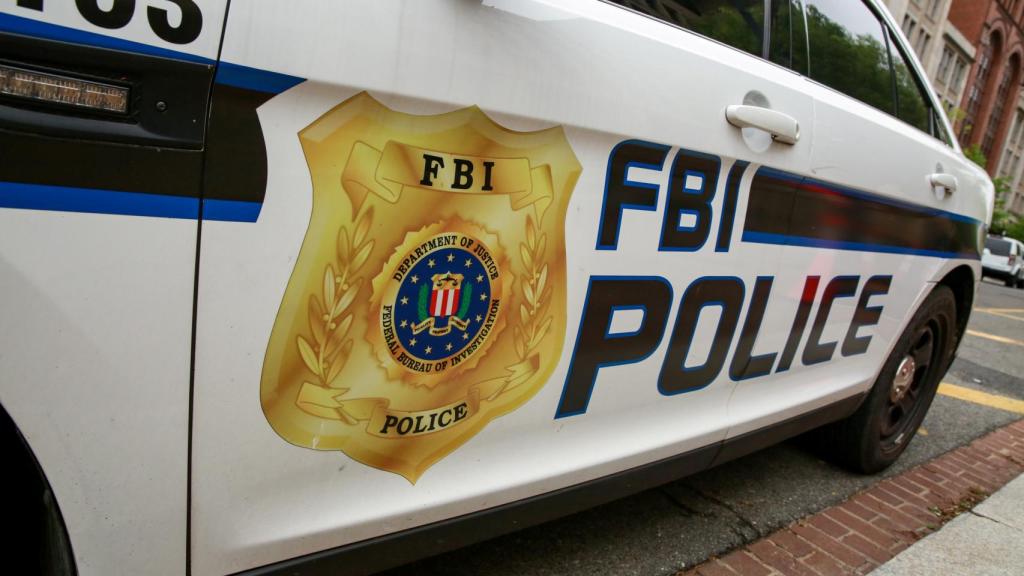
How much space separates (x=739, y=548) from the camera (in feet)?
7.95

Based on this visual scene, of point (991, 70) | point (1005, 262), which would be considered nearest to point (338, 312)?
point (1005, 262)

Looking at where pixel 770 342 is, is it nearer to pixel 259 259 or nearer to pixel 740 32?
pixel 740 32

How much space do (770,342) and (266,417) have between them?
158 cm

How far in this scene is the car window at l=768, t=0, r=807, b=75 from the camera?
6.90ft

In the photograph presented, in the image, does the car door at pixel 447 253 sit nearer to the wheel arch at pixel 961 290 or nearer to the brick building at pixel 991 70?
the wheel arch at pixel 961 290

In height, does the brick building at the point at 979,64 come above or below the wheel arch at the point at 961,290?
above

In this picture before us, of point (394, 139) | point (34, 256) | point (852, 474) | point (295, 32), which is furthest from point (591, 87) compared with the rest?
point (852, 474)

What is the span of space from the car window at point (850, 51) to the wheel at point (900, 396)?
39.1 inches

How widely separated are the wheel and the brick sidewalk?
158 mm

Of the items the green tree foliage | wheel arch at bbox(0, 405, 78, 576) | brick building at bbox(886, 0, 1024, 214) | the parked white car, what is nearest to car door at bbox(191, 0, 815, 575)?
wheel arch at bbox(0, 405, 78, 576)

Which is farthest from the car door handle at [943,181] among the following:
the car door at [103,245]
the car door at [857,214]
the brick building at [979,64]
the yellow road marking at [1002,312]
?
the brick building at [979,64]

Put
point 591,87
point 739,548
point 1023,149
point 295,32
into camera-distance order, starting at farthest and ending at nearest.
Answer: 1. point 1023,149
2. point 739,548
3. point 591,87
4. point 295,32

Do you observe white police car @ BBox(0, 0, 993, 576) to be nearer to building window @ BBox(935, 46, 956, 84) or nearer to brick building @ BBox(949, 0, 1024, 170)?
building window @ BBox(935, 46, 956, 84)

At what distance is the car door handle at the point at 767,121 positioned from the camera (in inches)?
71.2
